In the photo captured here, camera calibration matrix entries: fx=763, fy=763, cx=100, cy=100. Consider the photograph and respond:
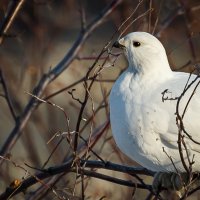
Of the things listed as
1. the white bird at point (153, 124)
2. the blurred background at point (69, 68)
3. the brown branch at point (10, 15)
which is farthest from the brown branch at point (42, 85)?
the white bird at point (153, 124)

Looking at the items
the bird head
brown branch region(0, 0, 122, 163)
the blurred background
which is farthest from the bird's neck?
brown branch region(0, 0, 122, 163)

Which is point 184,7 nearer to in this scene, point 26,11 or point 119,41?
point 119,41

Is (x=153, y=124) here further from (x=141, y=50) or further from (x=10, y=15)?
(x=10, y=15)

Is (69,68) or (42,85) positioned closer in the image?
(42,85)

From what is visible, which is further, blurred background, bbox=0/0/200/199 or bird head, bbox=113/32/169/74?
blurred background, bbox=0/0/200/199

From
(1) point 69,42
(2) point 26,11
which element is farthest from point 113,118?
(1) point 69,42

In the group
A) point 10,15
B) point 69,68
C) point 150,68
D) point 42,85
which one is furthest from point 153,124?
point 69,68

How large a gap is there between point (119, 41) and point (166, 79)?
0.86 ft

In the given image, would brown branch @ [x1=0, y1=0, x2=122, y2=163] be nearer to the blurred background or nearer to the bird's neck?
the blurred background

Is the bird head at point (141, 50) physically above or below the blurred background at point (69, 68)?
below

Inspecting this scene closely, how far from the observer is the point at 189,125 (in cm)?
299

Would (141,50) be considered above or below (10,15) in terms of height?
above

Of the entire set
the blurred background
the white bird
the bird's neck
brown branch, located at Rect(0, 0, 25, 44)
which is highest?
the blurred background

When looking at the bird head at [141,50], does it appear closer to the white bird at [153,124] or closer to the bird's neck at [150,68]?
the bird's neck at [150,68]
